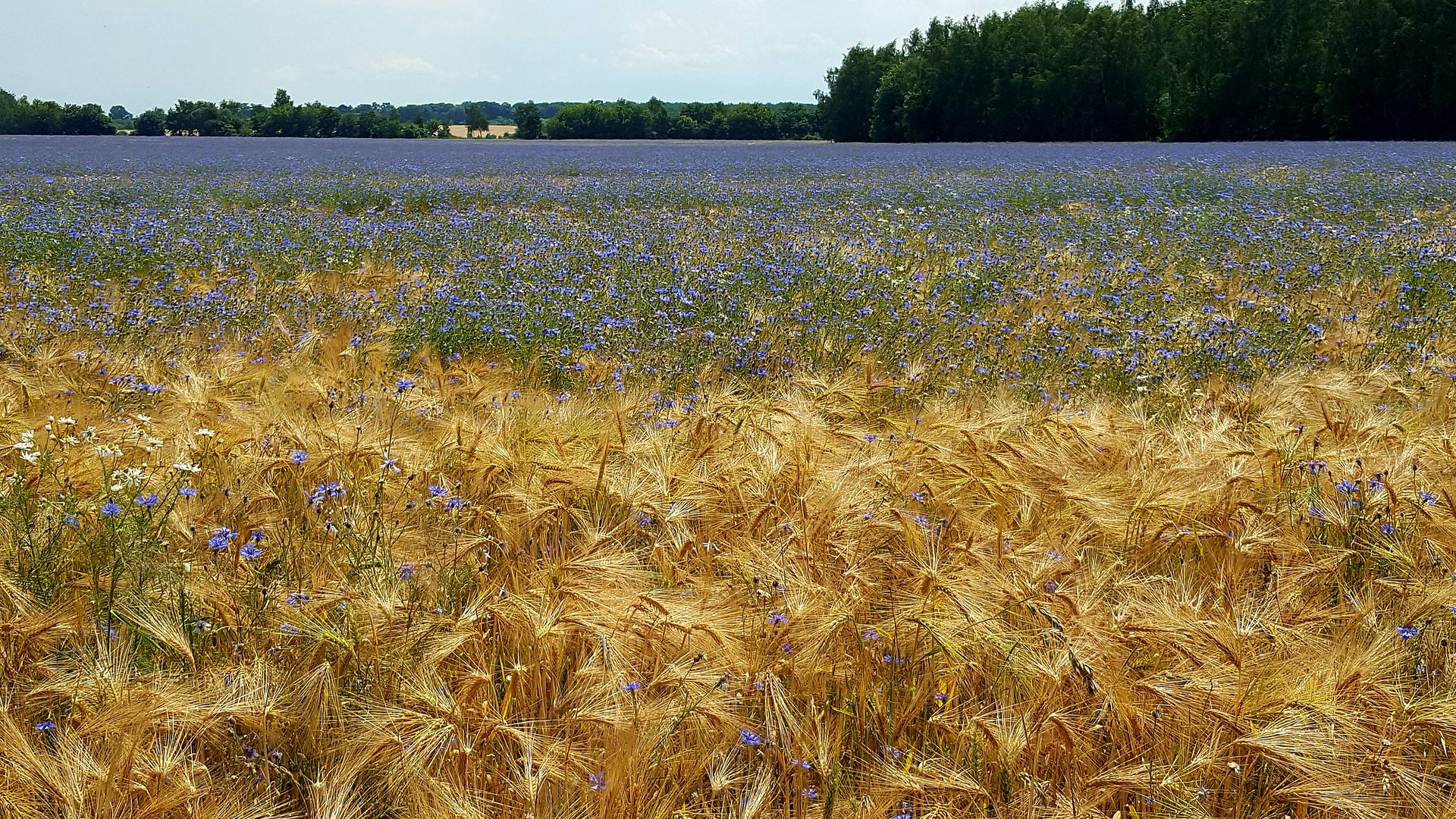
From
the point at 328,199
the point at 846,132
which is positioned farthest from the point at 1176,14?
the point at 328,199

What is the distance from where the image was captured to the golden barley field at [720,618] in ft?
5.90

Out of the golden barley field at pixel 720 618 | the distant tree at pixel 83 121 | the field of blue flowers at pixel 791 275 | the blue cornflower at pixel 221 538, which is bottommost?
the golden barley field at pixel 720 618

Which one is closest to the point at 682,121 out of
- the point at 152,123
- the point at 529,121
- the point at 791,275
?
the point at 529,121

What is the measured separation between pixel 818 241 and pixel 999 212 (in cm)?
346

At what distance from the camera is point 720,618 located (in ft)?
7.37

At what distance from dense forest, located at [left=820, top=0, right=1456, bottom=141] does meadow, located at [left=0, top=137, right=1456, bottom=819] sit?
37801 millimetres

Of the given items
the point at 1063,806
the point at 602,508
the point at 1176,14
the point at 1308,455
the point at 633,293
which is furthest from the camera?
the point at 1176,14

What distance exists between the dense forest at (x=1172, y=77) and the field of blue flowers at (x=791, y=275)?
2675cm

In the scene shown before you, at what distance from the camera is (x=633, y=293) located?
6082 mm

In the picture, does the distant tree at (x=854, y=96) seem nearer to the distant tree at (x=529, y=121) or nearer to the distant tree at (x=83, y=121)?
the distant tree at (x=529, y=121)

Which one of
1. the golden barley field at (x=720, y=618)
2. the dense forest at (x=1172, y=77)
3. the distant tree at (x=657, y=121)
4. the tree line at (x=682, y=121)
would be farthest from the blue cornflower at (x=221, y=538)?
the distant tree at (x=657, y=121)

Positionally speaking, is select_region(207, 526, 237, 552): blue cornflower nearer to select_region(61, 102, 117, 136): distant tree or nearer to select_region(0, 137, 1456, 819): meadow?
select_region(0, 137, 1456, 819): meadow

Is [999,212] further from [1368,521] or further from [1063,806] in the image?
[1063,806]

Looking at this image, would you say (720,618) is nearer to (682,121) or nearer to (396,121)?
(396,121)
